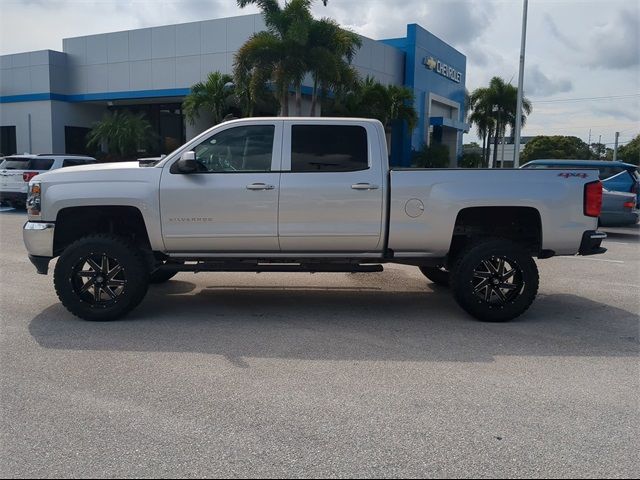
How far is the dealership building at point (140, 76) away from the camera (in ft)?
89.8

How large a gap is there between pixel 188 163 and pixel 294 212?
1.20 metres

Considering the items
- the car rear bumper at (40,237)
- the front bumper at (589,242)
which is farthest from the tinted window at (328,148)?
the car rear bumper at (40,237)

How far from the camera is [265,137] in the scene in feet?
20.6

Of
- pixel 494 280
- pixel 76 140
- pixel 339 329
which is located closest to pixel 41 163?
pixel 339 329

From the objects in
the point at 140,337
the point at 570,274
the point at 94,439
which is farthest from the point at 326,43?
the point at 94,439

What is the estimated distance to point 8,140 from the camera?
33.2m

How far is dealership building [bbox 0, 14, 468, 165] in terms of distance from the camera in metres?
27.4

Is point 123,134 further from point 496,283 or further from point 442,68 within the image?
point 496,283

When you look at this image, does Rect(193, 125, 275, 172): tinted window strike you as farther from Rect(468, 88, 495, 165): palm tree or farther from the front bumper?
Rect(468, 88, 495, 165): palm tree

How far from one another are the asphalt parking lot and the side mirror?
1628mm

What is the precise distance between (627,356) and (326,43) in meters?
18.6

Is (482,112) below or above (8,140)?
above

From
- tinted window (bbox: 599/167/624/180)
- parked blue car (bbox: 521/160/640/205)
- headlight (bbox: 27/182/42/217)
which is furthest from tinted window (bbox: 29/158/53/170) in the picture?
tinted window (bbox: 599/167/624/180)

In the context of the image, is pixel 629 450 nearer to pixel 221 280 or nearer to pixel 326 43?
pixel 221 280
